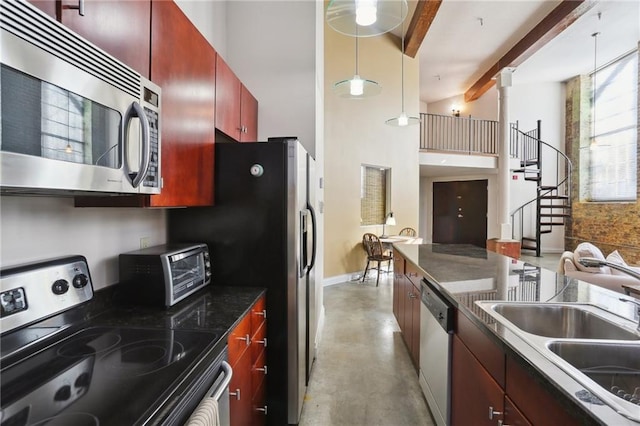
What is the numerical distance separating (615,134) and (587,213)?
2.00m

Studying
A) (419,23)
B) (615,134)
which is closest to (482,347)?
(419,23)

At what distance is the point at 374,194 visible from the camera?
6645mm

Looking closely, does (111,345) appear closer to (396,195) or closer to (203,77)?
(203,77)

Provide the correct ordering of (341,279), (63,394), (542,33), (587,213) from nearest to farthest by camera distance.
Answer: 1. (63,394)
2. (542,33)
3. (341,279)
4. (587,213)

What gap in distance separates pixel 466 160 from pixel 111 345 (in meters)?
8.15

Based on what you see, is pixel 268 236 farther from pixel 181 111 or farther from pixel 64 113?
pixel 64 113

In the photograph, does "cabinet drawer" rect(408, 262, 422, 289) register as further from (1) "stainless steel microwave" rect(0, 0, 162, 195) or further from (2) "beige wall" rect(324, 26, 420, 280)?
(2) "beige wall" rect(324, 26, 420, 280)

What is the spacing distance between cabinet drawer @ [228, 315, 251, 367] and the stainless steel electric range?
0.13 metres

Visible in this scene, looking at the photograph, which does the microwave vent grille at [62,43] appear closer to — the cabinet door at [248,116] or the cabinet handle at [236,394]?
the cabinet handle at [236,394]

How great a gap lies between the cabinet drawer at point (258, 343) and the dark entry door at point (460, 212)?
8672 millimetres

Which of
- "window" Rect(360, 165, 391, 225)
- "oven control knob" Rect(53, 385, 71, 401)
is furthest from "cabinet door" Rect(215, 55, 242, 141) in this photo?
"window" Rect(360, 165, 391, 225)

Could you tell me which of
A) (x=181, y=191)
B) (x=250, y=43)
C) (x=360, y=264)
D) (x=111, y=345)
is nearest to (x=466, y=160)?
(x=360, y=264)

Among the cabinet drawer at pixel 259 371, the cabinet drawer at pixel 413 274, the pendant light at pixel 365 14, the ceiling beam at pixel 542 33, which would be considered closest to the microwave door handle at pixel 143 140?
the cabinet drawer at pixel 259 371

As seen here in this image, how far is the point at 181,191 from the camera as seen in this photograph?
1518mm
